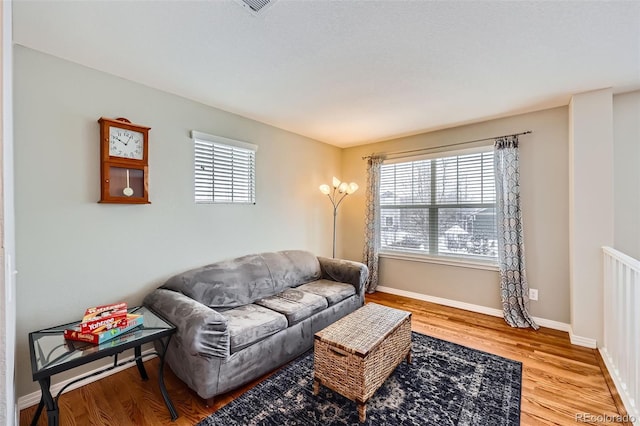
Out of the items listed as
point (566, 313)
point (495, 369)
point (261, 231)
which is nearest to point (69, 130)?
point (261, 231)

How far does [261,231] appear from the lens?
11.1 ft

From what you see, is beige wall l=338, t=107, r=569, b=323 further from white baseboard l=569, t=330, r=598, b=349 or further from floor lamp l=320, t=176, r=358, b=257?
floor lamp l=320, t=176, r=358, b=257

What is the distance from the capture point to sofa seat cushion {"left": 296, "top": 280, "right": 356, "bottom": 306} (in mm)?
2926

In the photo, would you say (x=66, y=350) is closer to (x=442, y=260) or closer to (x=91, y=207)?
(x=91, y=207)

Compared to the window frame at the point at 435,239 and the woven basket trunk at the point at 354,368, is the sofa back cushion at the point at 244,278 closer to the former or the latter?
the woven basket trunk at the point at 354,368

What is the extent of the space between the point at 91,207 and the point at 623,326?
4.07m

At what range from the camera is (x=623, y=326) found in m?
2.00

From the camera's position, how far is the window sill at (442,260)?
3395 mm

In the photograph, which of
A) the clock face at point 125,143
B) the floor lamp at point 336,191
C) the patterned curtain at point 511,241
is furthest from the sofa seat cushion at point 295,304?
the patterned curtain at point 511,241

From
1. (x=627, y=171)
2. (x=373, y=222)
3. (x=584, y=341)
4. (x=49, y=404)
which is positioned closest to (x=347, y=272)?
(x=373, y=222)

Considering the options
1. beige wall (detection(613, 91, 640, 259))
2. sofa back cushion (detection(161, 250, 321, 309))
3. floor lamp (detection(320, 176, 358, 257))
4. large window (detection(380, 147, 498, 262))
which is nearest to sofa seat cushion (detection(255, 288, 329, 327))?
sofa back cushion (detection(161, 250, 321, 309))

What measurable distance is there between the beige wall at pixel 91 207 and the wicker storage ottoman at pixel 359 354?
5.28 feet

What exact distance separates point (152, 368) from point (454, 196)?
12.4 feet

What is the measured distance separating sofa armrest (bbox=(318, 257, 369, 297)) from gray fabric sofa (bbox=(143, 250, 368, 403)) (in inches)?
0.5
